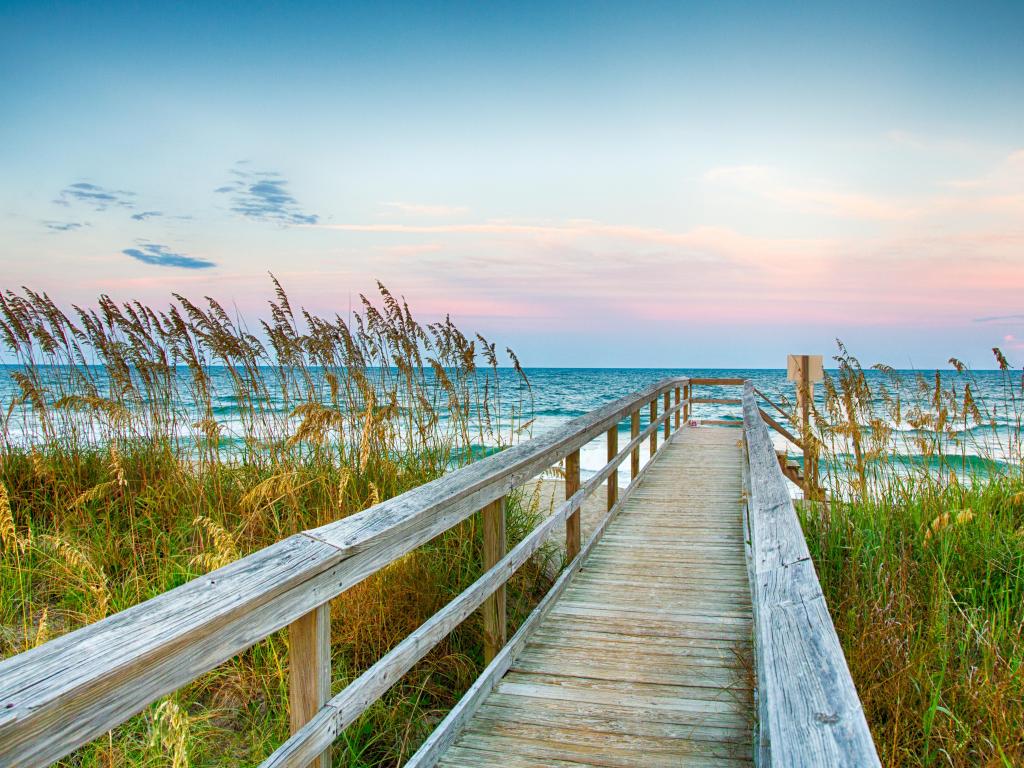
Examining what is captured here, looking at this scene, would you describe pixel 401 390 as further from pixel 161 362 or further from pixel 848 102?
pixel 848 102

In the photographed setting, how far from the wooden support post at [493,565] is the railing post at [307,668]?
4.14ft

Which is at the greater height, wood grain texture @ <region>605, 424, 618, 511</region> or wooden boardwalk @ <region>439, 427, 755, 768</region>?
wood grain texture @ <region>605, 424, 618, 511</region>

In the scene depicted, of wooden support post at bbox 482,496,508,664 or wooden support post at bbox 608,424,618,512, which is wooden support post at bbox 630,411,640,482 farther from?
wooden support post at bbox 482,496,508,664

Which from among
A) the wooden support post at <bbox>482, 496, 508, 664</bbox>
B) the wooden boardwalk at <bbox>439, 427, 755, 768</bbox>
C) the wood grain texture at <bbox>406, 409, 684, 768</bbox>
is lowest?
the wooden boardwalk at <bbox>439, 427, 755, 768</bbox>

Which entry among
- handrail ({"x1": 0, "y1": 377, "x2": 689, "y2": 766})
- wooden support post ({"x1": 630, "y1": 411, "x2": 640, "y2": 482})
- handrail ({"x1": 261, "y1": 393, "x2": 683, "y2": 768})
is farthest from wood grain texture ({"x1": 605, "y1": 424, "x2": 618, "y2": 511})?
handrail ({"x1": 0, "y1": 377, "x2": 689, "y2": 766})

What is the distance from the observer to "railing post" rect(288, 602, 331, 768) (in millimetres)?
1556

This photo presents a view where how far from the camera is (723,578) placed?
430 centimetres

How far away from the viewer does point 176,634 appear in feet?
3.58

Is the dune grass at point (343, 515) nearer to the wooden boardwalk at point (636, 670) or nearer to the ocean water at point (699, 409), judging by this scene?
the ocean water at point (699, 409)

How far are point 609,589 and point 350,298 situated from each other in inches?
142

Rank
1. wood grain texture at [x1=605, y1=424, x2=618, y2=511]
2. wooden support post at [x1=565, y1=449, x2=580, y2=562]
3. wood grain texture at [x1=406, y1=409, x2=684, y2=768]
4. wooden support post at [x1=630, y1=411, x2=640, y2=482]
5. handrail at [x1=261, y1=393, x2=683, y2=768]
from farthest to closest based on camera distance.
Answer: wooden support post at [x1=630, y1=411, x2=640, y2=482], wood grain texture at [x1=605, y1=424, x2=618, y2=511], wooden support post at [x1=565, y1=449, x2=580, y2=562], wood grain texture at [x1=406, y1=409, x2=684, y2=768], handrail at [x1=261, y1=393, x2=683, y2=768]

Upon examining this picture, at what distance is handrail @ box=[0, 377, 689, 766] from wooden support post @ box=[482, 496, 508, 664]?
2.17 feet

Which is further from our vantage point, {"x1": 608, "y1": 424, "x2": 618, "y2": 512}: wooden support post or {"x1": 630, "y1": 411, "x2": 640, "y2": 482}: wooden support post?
{"x1": 630, "y1": 411, "x2": 640, "y2": 482}: wooden support post

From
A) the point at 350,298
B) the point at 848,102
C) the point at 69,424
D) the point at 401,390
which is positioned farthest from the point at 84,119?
the point at 848,102
